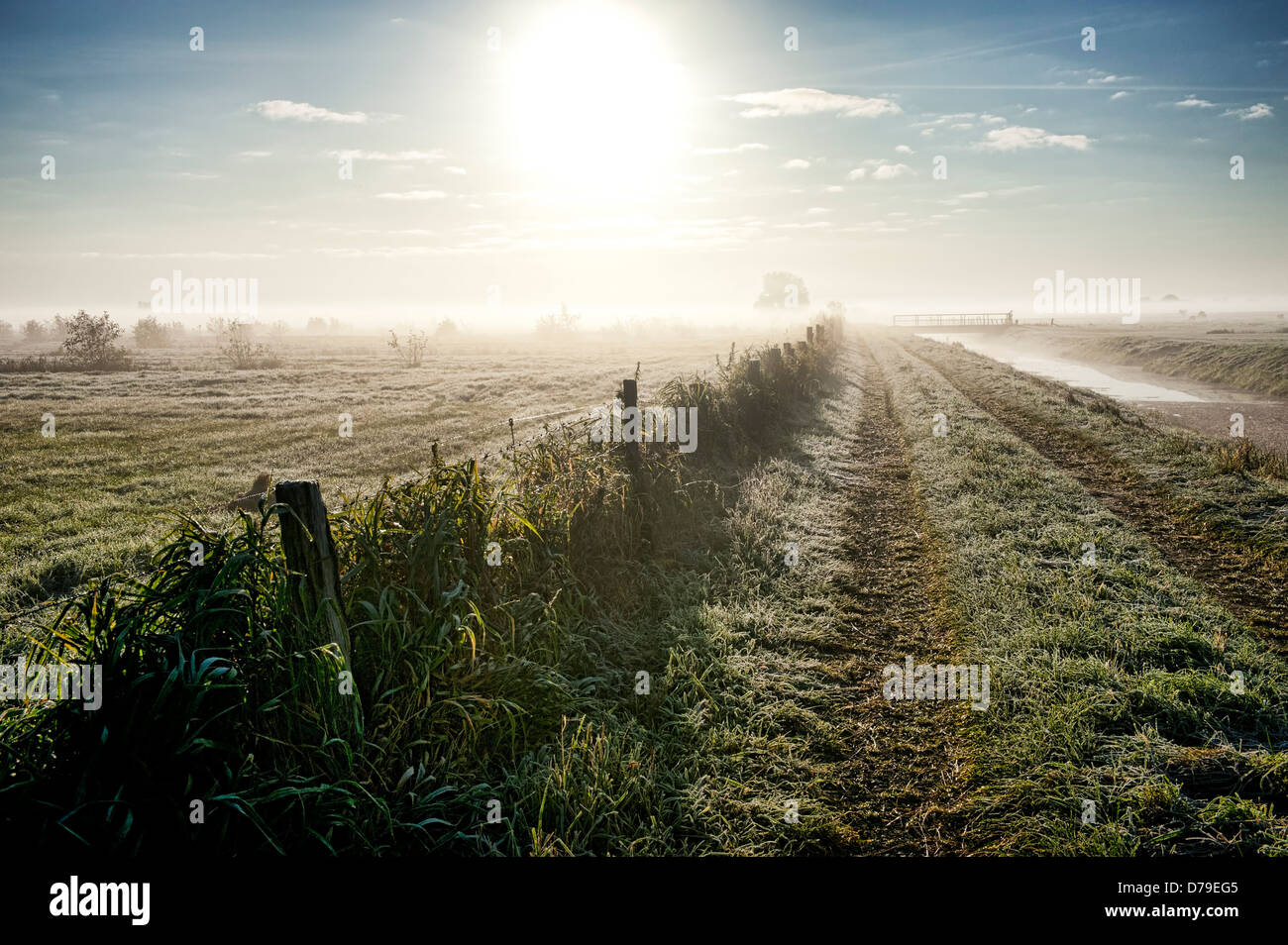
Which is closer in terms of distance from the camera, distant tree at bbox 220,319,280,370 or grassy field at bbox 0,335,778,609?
grassy field at bbox 0,335,778,609

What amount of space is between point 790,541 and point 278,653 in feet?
19.6

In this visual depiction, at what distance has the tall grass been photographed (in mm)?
2975

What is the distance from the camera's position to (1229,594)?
611 cm

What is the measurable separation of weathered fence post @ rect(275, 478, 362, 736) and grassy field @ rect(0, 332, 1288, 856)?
0.32ft

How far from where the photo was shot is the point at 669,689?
16.3ft

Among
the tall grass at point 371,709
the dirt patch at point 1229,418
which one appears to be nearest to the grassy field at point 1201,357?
the dirt patch at point 1229,418

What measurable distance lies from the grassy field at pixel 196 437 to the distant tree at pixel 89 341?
12.2 ft

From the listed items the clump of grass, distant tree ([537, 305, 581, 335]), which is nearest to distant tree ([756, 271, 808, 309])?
distant tree ([537, 305, 581, 335])

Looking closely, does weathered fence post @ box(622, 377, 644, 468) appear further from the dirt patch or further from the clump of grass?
the dirt patch

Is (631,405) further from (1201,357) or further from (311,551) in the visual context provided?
(1201,357)

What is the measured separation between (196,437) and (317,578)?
16.5m

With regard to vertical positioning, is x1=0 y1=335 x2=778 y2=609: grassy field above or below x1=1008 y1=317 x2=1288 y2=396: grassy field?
below

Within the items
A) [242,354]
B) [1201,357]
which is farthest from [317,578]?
[1201,357]
